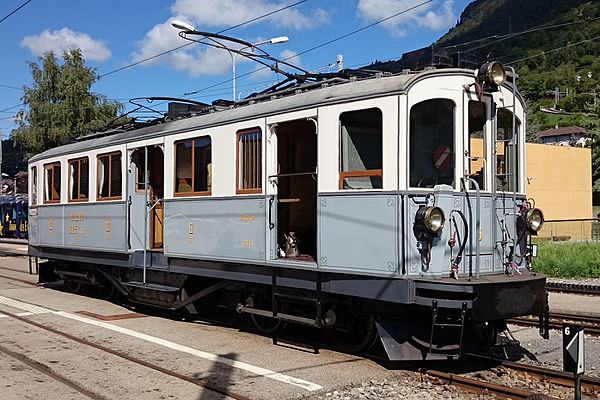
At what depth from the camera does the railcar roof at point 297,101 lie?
7.79 metres

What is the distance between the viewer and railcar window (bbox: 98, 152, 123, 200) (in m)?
12.7

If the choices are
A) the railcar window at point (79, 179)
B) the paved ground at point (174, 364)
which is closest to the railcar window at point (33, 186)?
the railcar window at point (79, 179)

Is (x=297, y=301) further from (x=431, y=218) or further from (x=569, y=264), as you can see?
(x=569, y=264)

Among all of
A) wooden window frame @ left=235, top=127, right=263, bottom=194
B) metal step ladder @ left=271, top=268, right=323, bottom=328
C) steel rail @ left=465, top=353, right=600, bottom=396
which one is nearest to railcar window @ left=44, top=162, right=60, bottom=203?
wooden window frame @ left=235, top=127, right=263, bottom=194

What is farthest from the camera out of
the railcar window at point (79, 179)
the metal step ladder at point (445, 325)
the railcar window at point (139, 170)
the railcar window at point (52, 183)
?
the railcar window at point (52, 183)

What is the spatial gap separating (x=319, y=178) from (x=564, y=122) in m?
107

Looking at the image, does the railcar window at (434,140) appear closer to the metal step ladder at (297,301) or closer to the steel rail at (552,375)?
the metal step ladder at (297,301)

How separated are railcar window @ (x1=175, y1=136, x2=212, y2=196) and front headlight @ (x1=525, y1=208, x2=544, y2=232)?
4.70 meters

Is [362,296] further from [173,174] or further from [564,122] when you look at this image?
[564,122]

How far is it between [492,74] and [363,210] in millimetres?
2294

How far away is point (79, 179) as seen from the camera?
14.0 meters

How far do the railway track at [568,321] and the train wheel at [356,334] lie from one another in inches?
142

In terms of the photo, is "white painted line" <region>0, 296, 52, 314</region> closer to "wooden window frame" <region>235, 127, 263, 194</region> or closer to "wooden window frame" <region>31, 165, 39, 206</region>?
"wooden window frame" <region>31, 165, 39, 206</region>

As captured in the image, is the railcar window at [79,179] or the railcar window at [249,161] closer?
the railcar window at [249,161]
